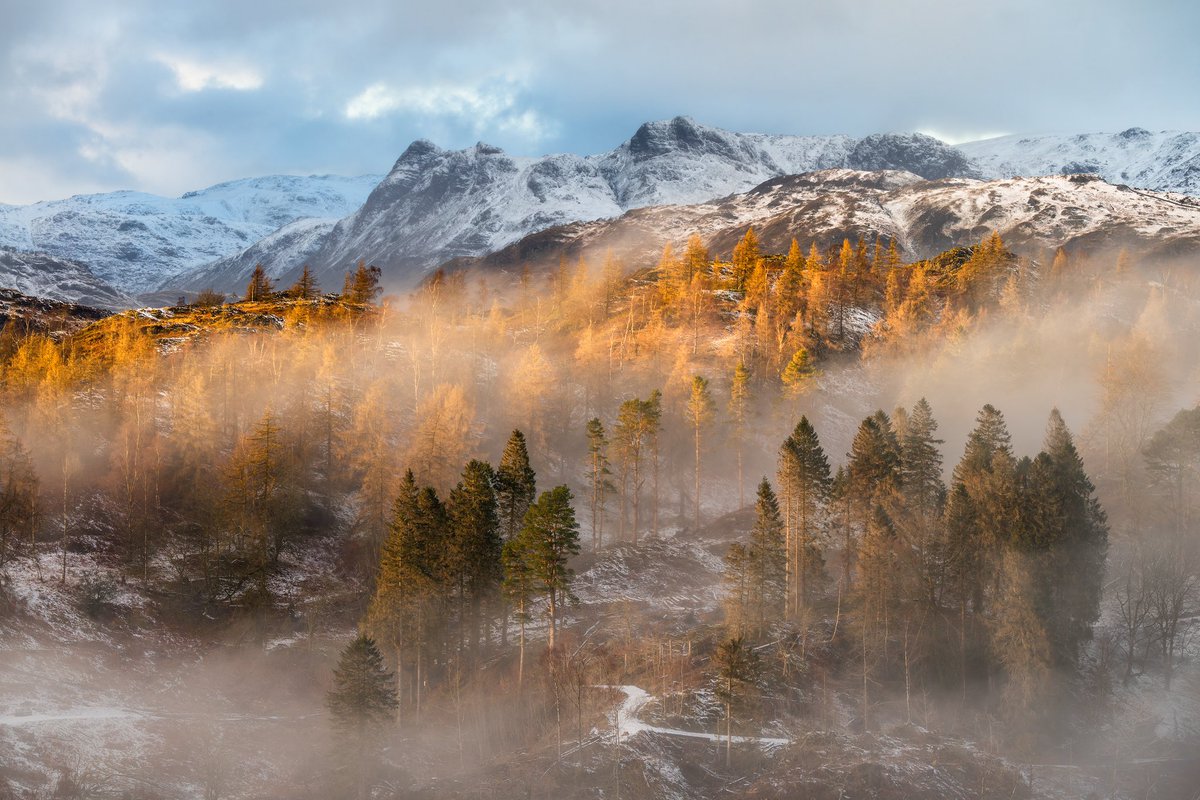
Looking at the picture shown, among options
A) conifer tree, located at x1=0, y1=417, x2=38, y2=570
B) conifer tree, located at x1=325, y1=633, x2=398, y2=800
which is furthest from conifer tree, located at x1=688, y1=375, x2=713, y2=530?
conifer tree, located at x1=0, y1=417, x2=38, y2=570

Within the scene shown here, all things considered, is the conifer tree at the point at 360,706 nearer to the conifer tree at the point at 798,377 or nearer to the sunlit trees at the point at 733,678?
the sunlit trees at the point at 733,678

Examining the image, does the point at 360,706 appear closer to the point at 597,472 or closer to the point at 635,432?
the point at 597,472

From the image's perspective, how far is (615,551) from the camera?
71000mm

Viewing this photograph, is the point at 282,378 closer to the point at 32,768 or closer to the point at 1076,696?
the point at 32,768

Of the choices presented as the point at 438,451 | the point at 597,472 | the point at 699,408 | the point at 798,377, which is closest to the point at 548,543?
the point at 438,451

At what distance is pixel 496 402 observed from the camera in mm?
99250

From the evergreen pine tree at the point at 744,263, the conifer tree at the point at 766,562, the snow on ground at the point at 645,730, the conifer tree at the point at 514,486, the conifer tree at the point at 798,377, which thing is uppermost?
the evergreen pine tree at the point at 744,263

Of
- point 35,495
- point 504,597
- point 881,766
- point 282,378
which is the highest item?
point 282,378

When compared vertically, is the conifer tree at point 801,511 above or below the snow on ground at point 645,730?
above

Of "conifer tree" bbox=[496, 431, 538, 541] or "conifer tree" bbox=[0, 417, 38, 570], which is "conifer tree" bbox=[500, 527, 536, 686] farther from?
"conifer tree" bbox=[0, 417, 38, 570]

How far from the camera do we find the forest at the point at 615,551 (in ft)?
151

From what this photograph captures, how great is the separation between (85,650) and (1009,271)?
125181 mm

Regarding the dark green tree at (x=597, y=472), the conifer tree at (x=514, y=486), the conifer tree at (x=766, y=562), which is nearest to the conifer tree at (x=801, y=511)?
the conifer tree at (x=766, y=562)

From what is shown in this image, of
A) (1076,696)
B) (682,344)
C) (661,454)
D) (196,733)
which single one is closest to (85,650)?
(196,733)
